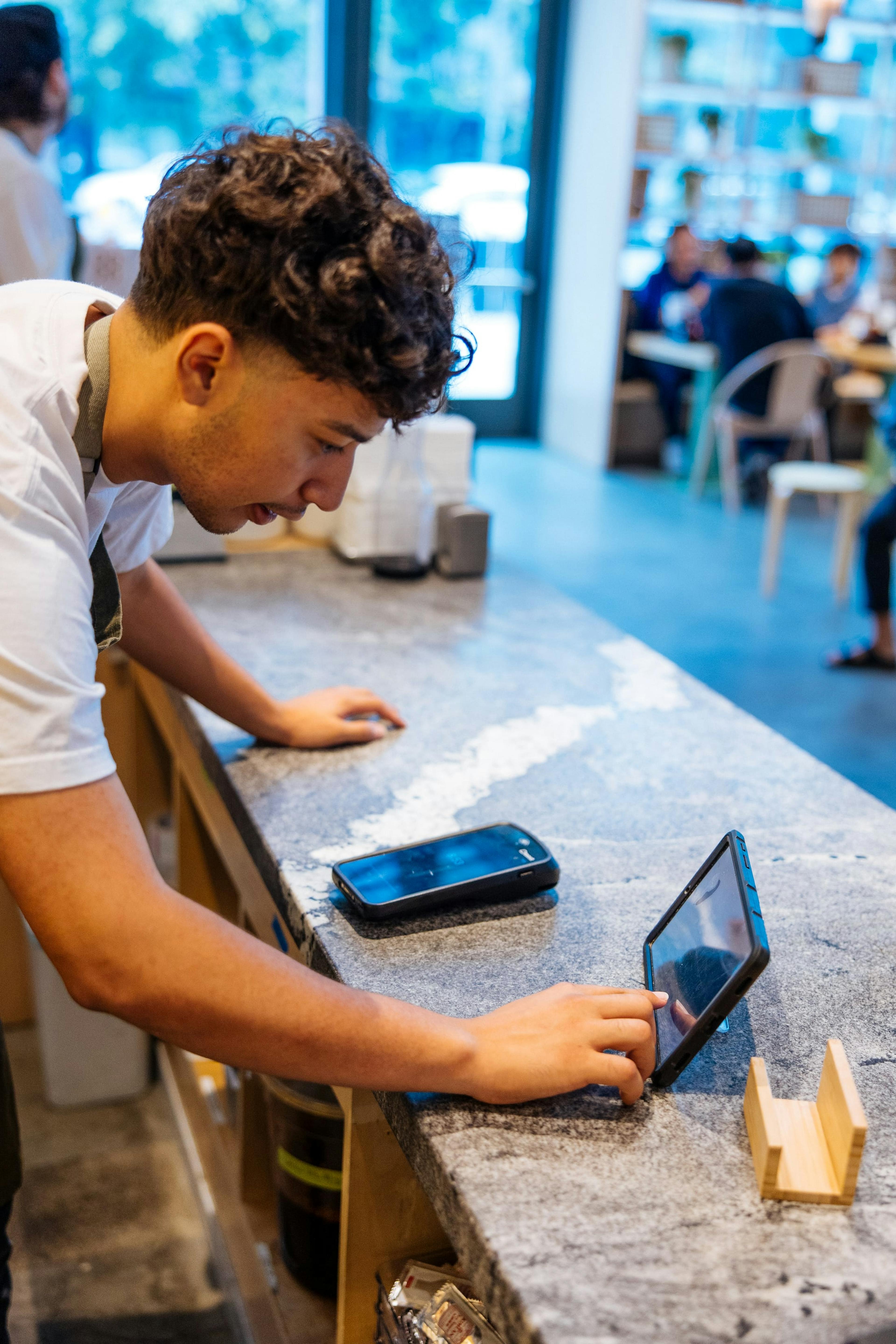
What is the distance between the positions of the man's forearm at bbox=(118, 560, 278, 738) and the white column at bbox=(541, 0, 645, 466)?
5582 mm

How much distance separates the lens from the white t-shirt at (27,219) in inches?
100

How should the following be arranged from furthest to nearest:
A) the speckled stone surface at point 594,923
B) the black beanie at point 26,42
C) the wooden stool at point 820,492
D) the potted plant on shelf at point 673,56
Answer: the potted plant on shelf at point 673,56 < the wooden stool at point 820,492 < the black beanie at point 26,42 < the speckled stone surface at point 594,923

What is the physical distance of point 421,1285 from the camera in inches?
34.6

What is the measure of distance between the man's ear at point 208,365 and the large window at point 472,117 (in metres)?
5.84

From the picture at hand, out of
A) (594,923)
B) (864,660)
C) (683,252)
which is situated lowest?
(864,660)

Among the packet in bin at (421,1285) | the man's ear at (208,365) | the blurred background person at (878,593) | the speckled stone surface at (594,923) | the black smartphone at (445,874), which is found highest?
the man's ear at (208,365)

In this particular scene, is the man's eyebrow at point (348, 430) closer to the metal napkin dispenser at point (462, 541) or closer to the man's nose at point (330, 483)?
the man's nose at point (330, 483)

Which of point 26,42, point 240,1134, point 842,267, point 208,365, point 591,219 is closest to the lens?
point 208,365

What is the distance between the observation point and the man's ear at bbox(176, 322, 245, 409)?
771 millimetres

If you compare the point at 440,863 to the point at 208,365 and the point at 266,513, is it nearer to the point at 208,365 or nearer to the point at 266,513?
the point at 266,513

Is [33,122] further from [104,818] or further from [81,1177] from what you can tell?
[104,818]

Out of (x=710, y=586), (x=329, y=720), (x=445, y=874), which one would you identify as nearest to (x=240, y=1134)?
(x=329, y=720)

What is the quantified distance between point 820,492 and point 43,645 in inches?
172

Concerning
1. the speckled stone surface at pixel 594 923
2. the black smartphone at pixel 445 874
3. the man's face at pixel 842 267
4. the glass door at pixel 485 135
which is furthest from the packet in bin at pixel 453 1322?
the man's face at pixel 842 267
